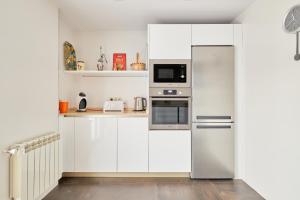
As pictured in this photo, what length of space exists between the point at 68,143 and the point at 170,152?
4.85 feet

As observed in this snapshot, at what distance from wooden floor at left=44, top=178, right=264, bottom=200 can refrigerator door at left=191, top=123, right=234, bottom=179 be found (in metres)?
0.11

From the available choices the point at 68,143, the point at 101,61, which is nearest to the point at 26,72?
the point at 68,143

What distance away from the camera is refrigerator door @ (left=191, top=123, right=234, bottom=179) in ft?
10.1

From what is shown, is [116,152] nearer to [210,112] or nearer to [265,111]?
[210,112]

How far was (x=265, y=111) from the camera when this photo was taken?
97.5 inches

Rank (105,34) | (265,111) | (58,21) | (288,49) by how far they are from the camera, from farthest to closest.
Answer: (105,34)
(58,21)
(265,111)
(288,49)

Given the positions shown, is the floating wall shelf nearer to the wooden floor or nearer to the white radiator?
the white radiator

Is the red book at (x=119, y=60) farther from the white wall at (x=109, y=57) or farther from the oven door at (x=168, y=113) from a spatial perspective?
the oven door at (x=168, y=113)

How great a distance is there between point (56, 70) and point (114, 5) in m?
1.16

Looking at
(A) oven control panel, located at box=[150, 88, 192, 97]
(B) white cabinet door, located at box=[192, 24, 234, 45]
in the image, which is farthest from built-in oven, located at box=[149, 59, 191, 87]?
(B) white cabinet door, located at box=[192, 24, 234, 45]

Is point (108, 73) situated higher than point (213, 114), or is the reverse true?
point (108, 73)

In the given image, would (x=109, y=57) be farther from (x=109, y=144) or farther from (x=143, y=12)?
(x=109, y=144)

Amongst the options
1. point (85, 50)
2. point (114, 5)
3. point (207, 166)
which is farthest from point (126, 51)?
Result: point (207, 166)

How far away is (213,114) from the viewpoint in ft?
10.1
